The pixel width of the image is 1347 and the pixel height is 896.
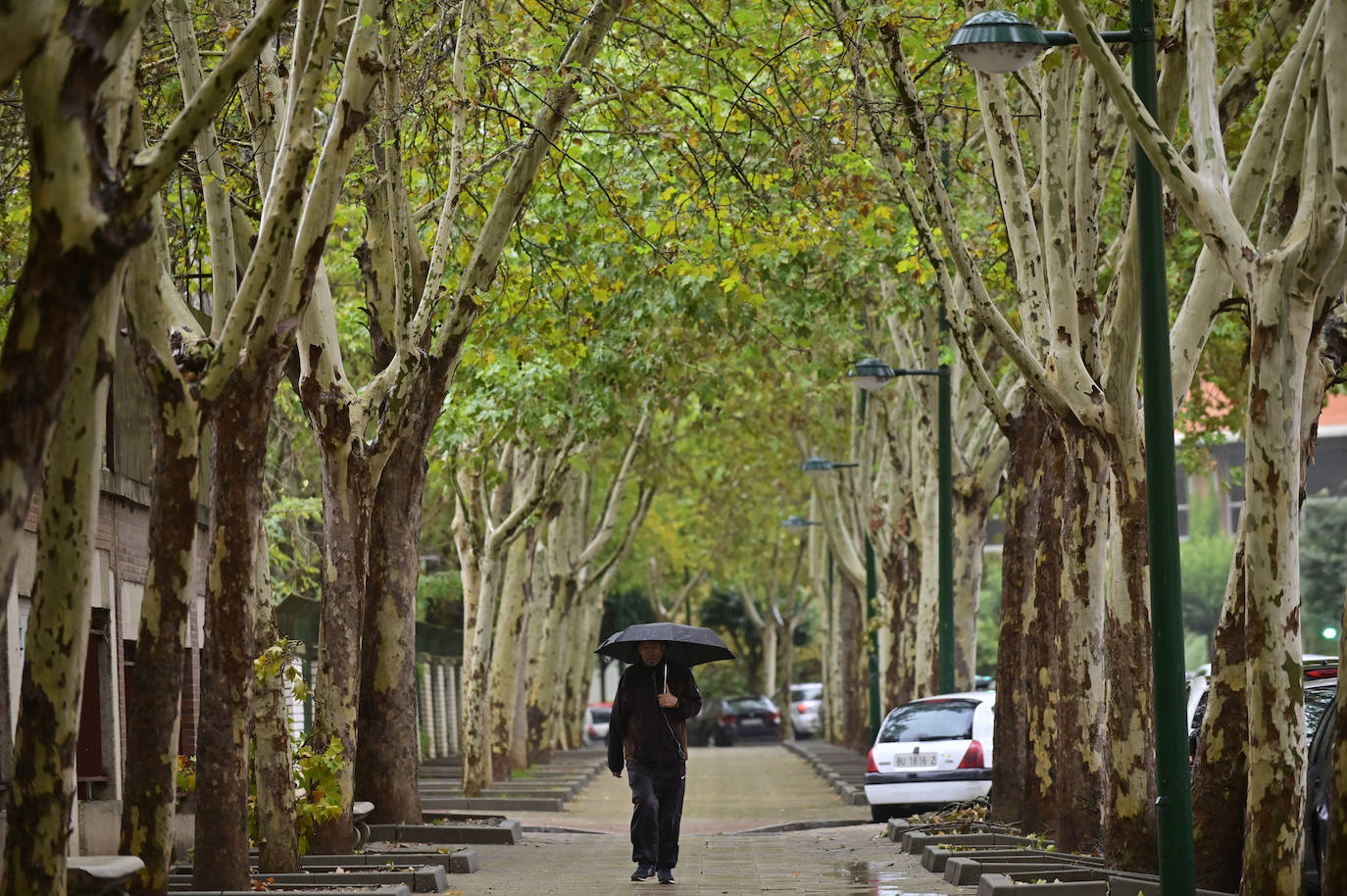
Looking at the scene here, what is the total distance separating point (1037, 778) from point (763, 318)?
30.8 ft

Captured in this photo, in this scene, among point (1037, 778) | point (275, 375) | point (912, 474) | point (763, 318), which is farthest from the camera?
point (912, 474)

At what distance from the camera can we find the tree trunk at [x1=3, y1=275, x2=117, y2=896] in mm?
7145

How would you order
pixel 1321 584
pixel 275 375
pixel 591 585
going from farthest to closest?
pixel 1321 584
pixel 591 585
pixel 275 375

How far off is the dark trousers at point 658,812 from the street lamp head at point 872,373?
7.75 m

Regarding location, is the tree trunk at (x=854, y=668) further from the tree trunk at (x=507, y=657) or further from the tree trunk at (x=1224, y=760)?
the tree trunk at (x=1224, y=760)

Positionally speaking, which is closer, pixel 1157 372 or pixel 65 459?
pixel 65 459

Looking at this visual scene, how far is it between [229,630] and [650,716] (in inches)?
157

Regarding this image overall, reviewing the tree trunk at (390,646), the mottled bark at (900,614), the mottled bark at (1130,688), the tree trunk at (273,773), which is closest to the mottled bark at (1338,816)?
the mottled bark at (1130,688)

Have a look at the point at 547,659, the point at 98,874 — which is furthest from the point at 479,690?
the point at 98,874

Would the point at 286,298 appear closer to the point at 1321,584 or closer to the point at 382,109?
the point at 382,109

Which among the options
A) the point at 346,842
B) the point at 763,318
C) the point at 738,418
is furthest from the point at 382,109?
the point at 738,418

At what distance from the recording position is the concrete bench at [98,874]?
784cm

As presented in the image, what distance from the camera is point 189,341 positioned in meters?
9.43

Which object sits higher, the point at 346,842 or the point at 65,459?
the point at 65,459
